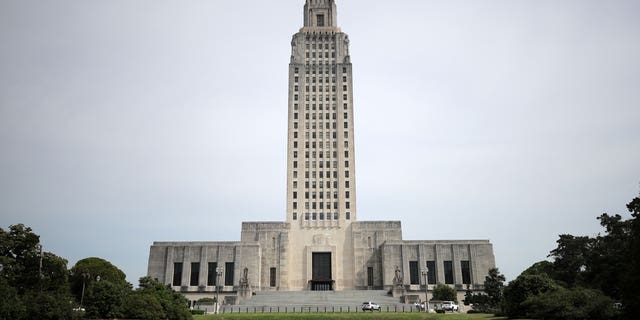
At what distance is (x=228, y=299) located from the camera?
5975 cm

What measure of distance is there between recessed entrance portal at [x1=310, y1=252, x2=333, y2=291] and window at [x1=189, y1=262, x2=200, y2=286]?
1641 cm

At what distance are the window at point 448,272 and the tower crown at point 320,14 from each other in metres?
43.7

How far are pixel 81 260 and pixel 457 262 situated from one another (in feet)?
175

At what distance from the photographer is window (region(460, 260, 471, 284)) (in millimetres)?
71562

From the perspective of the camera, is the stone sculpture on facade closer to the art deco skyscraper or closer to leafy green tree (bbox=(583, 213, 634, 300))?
the art deco skyscraper

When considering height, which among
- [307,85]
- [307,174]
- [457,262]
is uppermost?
[307,85]

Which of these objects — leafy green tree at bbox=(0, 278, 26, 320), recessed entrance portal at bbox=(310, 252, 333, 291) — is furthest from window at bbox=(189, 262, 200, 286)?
leafy green tree at bbox=(0, 278, 26, 320)

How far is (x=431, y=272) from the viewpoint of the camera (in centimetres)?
7200

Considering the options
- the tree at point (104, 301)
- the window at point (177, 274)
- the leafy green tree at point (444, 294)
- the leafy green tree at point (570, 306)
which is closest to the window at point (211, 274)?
the window at point (177, 274)

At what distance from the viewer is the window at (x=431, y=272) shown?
71625 millimetres

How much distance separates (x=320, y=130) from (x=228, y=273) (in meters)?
26.0

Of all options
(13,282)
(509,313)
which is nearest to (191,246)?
(13,282)

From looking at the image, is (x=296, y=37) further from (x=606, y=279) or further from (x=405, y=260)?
(x=606, y=279)

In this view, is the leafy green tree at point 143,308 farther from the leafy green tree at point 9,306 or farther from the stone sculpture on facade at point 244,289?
the stone sculpture on facade at point 244,289
